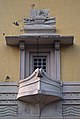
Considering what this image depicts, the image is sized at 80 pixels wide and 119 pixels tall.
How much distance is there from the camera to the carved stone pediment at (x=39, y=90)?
17.5m

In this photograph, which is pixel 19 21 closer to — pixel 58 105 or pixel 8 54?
pixel 8 54

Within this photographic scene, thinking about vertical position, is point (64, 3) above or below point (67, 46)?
above

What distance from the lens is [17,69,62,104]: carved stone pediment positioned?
57.4 ft

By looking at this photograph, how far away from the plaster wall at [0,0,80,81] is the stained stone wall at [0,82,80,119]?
202 cm

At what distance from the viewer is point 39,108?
1791cm

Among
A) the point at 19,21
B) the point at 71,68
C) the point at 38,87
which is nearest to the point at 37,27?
the point at 19,21

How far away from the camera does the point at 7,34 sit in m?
→ 21.5

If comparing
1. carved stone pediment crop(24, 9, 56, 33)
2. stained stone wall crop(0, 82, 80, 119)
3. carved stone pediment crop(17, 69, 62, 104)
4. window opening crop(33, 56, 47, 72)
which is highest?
carved stone pediment crop(24, 9, 56, 33)

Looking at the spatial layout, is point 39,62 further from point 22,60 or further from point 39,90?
point 39,90

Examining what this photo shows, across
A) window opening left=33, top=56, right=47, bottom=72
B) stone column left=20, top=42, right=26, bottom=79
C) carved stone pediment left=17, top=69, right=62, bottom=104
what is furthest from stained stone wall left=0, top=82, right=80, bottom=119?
window opening left=33, top=56, right=47, bottom=72

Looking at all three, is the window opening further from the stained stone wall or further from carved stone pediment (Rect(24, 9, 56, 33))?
the stained stone wall

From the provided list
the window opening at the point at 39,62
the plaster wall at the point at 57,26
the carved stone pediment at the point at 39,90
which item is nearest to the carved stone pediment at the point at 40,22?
the plaster wall at the point at 57,26

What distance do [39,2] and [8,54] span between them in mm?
3509

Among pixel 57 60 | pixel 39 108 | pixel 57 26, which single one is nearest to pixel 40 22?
pixel 57 26
